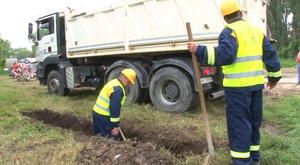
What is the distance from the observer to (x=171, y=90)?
7848 mm

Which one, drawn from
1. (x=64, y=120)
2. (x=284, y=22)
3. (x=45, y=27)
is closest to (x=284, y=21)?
(x=284, y=22)

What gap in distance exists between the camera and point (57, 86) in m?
11.1

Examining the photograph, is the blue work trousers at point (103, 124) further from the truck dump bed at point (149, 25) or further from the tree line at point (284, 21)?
the tree line at point (284, 21)

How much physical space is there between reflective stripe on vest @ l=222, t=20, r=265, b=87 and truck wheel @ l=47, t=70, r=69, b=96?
822 centimetres

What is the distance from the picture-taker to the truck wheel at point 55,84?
36.1 feet

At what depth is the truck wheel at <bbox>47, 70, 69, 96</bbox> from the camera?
36.1 ft

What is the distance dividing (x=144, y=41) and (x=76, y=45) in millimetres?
2944

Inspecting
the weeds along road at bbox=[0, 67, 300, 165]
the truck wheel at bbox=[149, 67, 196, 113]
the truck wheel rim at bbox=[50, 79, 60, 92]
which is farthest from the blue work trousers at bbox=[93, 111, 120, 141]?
the truck wheel rim at bbox=[50, 79, 60, 92]

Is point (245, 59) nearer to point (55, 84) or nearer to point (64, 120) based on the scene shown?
point (64, 120)

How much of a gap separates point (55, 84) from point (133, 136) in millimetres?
5722

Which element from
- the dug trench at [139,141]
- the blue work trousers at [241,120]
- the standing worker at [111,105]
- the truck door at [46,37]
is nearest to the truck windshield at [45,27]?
the truck door at [46,37]

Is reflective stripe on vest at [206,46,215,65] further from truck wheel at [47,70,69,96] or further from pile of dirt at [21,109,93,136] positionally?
truck wheel at [47,70,69,96]

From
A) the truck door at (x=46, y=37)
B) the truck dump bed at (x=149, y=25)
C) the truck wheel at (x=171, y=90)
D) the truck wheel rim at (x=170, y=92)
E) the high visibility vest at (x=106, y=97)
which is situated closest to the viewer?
the high visibility vest at (x=106, y=97)

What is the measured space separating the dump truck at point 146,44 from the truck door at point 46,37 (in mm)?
123
